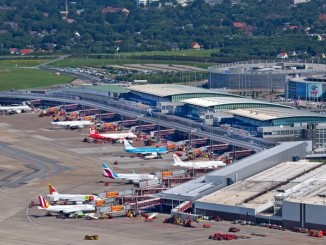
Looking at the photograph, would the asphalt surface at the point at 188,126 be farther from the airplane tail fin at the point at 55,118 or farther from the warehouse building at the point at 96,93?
the airplane tail fin at the point at 55,118

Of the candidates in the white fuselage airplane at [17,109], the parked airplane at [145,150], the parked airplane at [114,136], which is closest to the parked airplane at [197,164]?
the parked airplane at [145,150]

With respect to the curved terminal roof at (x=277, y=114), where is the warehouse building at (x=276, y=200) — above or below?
below

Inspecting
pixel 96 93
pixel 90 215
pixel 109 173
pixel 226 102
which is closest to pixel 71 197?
pixel 90 215

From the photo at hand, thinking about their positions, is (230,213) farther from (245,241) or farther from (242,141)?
(242,141)

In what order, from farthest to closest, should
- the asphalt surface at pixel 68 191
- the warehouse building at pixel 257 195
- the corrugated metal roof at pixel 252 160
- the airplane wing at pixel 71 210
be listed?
1. the corrugated metal roof at pixel 252 160
2. the airplane wing at pixel 71 210
3. the warehouse building at pixel 257 195
4. the asphalt surface at pixel 68 191

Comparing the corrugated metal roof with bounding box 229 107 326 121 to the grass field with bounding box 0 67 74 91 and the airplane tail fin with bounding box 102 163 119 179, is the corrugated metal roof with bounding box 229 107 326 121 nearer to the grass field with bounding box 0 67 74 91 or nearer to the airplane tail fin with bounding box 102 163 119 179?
the airplane tail fin with bounding box 102 163 119 179

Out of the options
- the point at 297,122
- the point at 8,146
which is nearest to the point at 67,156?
the point at 8,146

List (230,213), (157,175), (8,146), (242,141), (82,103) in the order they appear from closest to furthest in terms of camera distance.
Answer: 1. (230,213)
2. (157,175)
3. (242,141)
4. (8,146)
5. (82,103)

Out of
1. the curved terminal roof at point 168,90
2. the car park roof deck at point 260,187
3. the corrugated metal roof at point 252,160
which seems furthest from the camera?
the curved terminal roof at point 168,90
